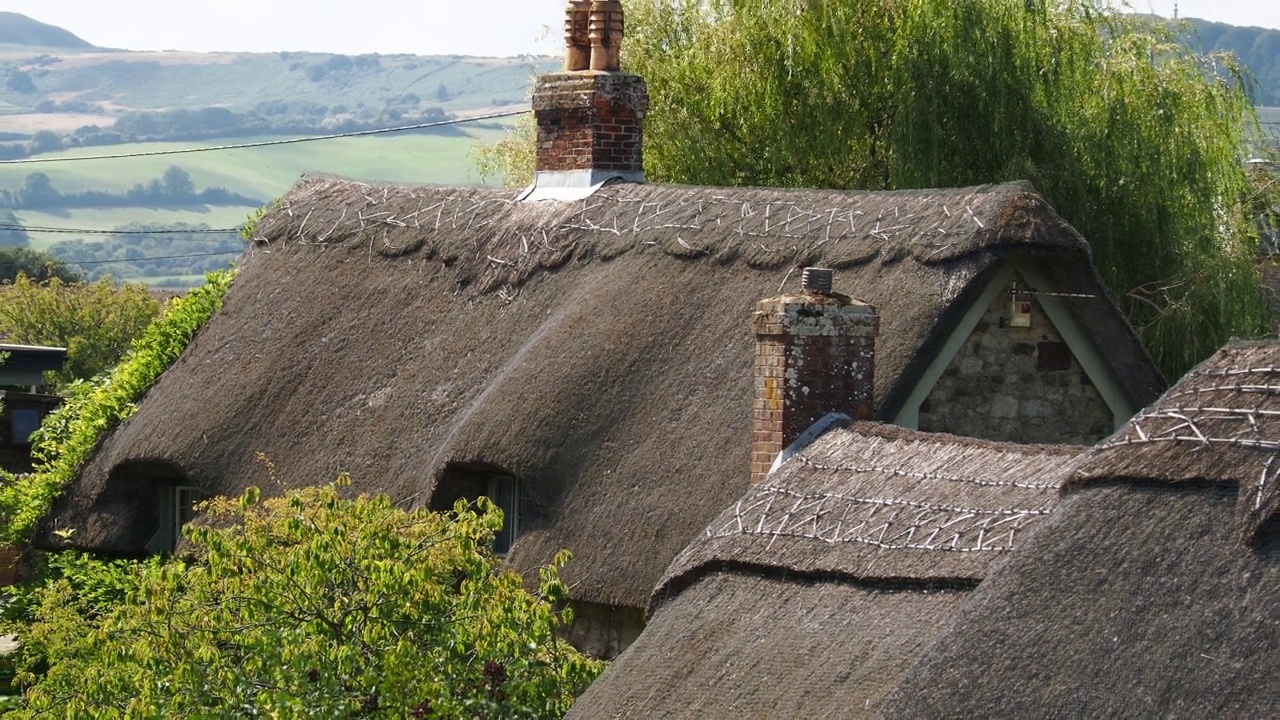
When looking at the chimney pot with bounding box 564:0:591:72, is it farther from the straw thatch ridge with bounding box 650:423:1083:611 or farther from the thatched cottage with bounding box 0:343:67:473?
the thatched cottage with bounding box 0:343:67:473

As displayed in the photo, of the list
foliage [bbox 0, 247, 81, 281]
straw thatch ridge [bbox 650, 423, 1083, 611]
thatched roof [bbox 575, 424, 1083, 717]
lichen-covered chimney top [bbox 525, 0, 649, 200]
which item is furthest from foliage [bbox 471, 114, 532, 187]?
foliage [bbox 0, 247, 81, 281]

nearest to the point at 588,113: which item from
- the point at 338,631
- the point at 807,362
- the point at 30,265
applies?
the point at 807,362

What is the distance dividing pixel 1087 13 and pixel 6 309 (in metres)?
32.0

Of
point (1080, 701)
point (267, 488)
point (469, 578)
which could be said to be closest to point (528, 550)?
point (469, 578)

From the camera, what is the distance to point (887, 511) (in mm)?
9367

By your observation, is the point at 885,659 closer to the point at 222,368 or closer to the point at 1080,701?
the point at 1080,701

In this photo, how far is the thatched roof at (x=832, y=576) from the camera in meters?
8.48

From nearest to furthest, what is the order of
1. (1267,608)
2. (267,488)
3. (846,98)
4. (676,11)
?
1. (1267,608)
2. (267,488)
3. (846,98)
4. (676,11)

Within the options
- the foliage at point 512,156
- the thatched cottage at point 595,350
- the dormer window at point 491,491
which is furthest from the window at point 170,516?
the foliage at point 512,156

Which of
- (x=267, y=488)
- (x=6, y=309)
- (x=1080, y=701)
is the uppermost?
(x=1080, y=701)

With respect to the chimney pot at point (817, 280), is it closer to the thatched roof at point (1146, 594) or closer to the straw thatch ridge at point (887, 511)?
the straw thatch ridge at point (887, 511)

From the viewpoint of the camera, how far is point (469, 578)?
34.7ft

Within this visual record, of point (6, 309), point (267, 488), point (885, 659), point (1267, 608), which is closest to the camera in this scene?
point (1267, 608)

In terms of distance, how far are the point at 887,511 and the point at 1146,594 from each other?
2.39 m
